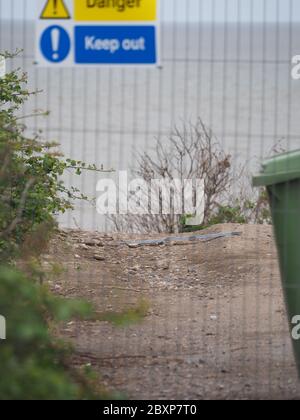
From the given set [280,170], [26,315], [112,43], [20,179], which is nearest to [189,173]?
[20,179]

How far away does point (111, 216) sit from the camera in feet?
35.5

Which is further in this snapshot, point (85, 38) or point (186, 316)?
point (186, 316)

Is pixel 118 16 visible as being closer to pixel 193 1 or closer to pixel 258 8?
pixel 193 1

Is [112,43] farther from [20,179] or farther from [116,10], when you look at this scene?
[20,179]

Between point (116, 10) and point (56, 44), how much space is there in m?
0.41

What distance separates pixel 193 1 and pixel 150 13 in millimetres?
362

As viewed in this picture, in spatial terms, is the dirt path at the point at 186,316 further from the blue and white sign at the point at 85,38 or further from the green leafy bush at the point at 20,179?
the blue and white sign at the point at 85,38

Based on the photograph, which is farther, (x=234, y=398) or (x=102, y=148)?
(x=102, y=148)

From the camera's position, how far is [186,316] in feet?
24.6

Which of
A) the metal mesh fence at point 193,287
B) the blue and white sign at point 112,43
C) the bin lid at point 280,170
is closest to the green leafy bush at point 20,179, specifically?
the metal mesh fence at point 193,287

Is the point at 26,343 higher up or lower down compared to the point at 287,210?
lower down

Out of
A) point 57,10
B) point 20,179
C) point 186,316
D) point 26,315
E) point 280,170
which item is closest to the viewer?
point 26,315

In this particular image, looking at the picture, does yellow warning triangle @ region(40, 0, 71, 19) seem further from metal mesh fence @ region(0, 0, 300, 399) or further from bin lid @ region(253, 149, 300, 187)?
bin lid @ region(253, 149, 300, 187)

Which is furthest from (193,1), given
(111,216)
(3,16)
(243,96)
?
(243,96)
